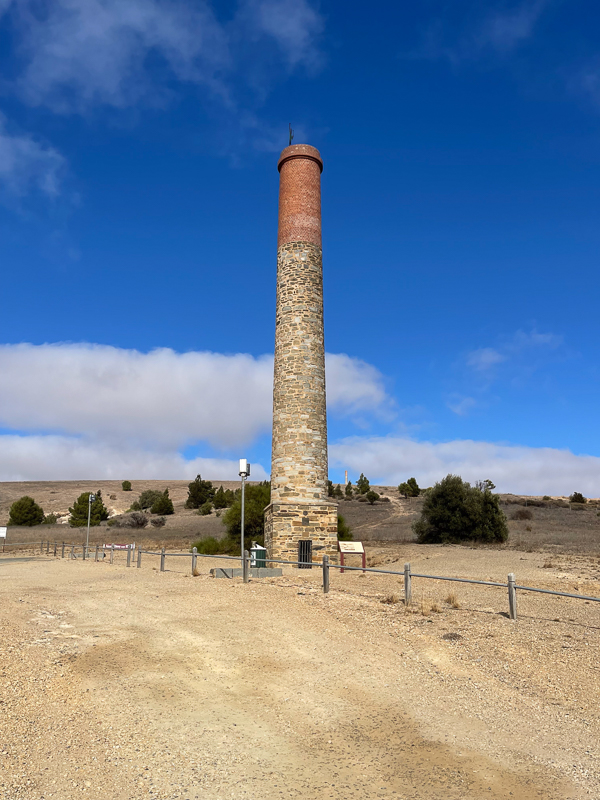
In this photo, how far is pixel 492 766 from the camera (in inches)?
242

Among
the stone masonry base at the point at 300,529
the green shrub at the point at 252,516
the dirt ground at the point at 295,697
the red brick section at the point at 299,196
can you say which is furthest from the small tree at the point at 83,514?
the dirt ground at the point at 295,697

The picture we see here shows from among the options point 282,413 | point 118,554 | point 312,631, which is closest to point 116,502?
point 118,554

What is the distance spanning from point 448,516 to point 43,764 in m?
30.5

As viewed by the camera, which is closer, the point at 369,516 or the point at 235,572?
the point at 235,572

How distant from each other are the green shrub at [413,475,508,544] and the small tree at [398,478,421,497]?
43.4 meters

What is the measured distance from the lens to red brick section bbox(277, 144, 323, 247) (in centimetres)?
2464

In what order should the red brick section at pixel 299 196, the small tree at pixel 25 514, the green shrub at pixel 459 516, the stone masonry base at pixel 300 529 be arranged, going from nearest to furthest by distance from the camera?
the stone masonry base at pixel 300 529 < the red brick section at pixel 299 196 < the green shrub at pixel 459 516 < the small tree at pixel 25 514

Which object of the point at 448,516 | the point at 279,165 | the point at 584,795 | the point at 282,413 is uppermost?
the point at 279,165

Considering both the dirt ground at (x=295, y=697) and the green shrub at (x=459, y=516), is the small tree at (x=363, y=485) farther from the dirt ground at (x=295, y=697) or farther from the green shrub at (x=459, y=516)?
the dirt ground at (x=295, y=697)

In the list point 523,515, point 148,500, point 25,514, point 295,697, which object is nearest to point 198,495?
point 148,500

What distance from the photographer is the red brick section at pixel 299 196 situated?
24.6m

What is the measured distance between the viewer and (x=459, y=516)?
33750 mm

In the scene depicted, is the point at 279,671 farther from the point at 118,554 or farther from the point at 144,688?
the point at 118,554

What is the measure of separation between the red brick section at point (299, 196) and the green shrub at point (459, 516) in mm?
17419
